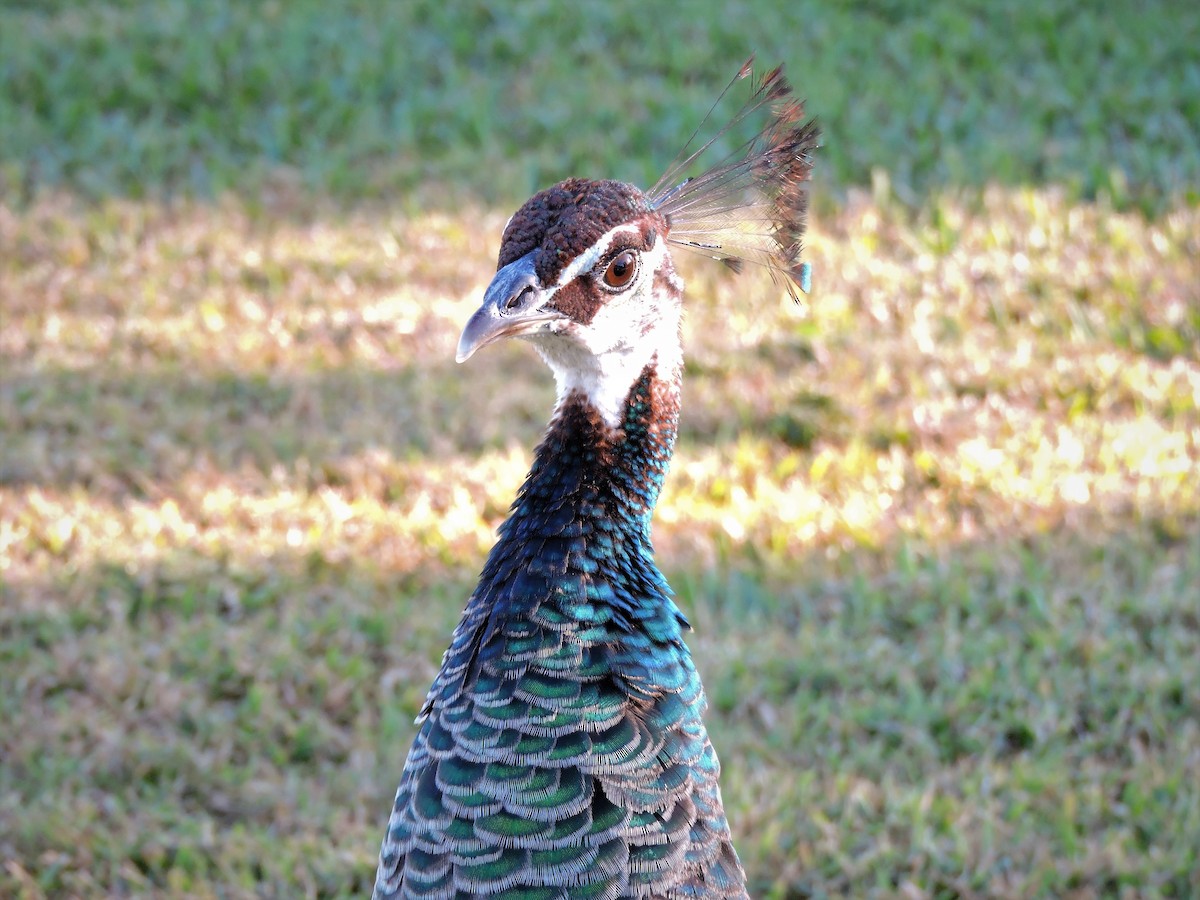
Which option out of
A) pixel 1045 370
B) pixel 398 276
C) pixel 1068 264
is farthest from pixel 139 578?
pixel 1068 264

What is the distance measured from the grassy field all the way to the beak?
4.88ft

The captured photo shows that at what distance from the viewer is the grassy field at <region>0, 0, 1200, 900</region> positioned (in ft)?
10.2

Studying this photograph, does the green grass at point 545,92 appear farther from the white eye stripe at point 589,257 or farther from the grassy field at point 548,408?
the white eye stripe at point 589,257

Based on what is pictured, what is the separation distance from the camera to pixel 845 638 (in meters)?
3.61

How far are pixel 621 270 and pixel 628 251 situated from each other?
3cm

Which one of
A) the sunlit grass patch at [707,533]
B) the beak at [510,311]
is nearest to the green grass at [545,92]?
the sunlit grass patch at [707,533]

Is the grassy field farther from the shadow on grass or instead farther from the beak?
the beak

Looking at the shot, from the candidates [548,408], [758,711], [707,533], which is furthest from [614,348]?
[548,408]

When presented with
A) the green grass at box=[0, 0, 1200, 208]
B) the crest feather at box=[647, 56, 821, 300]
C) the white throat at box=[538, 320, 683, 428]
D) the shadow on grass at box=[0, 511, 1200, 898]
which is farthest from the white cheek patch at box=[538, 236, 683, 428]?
the green grass at box=[0, 0, 1200, 208]

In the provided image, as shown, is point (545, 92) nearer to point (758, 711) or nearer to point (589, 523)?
point (758, 711)

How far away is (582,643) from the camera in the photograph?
1.95 meters

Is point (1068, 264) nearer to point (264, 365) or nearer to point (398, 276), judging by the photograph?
point (398, 276)

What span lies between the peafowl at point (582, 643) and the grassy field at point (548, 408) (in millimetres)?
1103

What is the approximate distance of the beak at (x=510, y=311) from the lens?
1.84m
